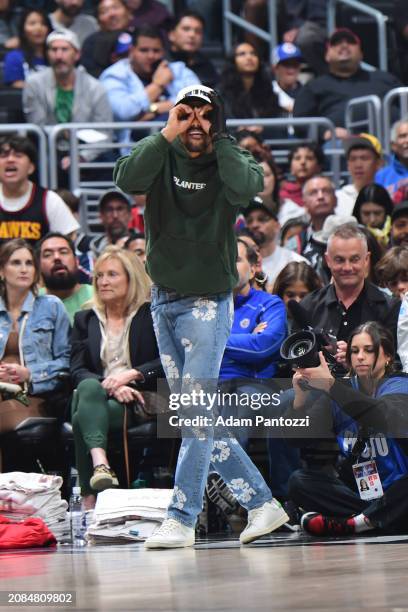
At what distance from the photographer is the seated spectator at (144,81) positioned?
15242mm

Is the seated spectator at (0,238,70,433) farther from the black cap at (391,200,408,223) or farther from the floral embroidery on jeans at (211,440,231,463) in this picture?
the black cap at (391,200,408,223)

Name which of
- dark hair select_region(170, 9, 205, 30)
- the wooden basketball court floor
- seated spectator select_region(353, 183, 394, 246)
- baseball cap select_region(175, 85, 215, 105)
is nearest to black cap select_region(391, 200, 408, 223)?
seated spectator select_region(353, 183, 394, 246)

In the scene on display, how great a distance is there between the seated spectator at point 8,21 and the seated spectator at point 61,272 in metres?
7.00

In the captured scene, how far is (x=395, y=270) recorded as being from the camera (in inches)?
406

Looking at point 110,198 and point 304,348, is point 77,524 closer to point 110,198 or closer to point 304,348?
point 304,348

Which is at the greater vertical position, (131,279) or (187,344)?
(131,279)

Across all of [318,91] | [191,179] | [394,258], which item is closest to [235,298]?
[394,258]

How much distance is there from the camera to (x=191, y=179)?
7.59 metres

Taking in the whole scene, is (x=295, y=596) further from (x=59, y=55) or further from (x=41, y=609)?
(x=59, y=55)

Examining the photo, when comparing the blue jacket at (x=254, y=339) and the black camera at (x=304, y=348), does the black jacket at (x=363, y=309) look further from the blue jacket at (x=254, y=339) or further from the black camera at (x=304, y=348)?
the black camera at (x=304, y=348)

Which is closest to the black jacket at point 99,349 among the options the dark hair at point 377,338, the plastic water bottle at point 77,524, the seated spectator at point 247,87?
the plastic water bottle at point 77,524

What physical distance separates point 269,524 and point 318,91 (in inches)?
338

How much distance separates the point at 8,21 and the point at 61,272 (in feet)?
24.8

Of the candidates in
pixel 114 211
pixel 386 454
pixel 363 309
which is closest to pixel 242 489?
pixel 386 454
